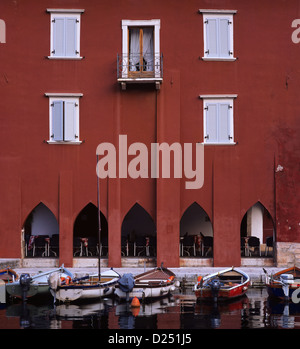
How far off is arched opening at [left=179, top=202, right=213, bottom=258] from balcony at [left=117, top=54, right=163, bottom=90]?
651cm

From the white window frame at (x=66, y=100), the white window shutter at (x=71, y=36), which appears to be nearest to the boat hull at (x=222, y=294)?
the white window frame at (x=66, y=100)

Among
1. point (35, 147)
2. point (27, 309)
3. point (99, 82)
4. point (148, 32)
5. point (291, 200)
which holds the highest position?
point (148, 32)

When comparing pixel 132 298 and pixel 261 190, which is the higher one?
pixel 261 190

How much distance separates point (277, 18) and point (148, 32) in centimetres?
525

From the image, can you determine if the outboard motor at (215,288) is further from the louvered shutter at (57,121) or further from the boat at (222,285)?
the louvered shutter at (57,121)

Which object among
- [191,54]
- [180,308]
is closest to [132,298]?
[180,308]

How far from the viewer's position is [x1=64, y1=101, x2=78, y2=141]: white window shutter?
2730 cm

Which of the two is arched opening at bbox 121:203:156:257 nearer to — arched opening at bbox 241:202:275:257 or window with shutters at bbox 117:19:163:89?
arched opening at bbox 241:202:275:257

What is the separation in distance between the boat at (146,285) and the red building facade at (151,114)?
10.1 feet

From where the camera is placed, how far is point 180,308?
21391mm
